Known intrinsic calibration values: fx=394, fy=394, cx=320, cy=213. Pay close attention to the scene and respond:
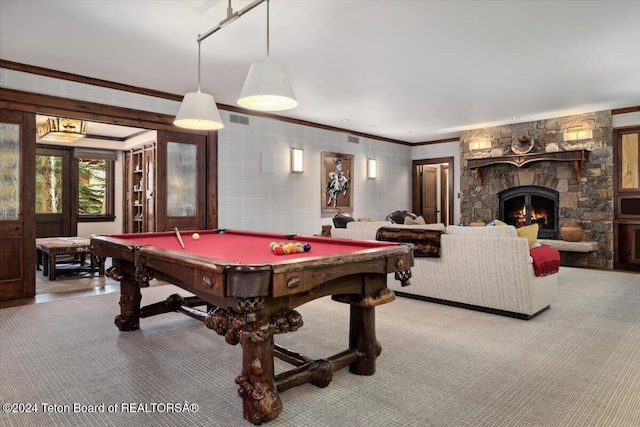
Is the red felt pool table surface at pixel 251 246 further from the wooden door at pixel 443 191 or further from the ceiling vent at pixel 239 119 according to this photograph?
the wooden door at pixel 443 191

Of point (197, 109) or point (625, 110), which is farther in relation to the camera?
point (625, 110)

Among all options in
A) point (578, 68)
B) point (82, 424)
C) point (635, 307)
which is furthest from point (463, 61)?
point (82, 424)

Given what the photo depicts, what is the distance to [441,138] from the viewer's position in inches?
378

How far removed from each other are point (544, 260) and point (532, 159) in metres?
4.56

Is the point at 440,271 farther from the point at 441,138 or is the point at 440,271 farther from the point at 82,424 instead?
the point at 441,138

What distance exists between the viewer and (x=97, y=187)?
943cm

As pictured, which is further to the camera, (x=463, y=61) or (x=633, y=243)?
(x=633, y=243)

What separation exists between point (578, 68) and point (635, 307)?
2851 mm

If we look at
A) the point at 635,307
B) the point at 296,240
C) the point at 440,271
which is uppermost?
the point at 296,240

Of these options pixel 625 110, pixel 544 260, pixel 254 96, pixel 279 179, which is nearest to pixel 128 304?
pixel 254 96

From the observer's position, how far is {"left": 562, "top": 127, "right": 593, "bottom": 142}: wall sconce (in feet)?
23.2

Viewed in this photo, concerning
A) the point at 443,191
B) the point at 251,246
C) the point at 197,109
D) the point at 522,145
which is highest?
the point at 522,145

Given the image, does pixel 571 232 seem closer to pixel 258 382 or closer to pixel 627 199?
pixel 627 199

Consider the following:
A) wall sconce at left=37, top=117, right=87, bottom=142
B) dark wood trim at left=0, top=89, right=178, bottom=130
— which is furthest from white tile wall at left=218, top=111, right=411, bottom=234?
wall sconce at left=37, top=117, right=87, bottom=142
